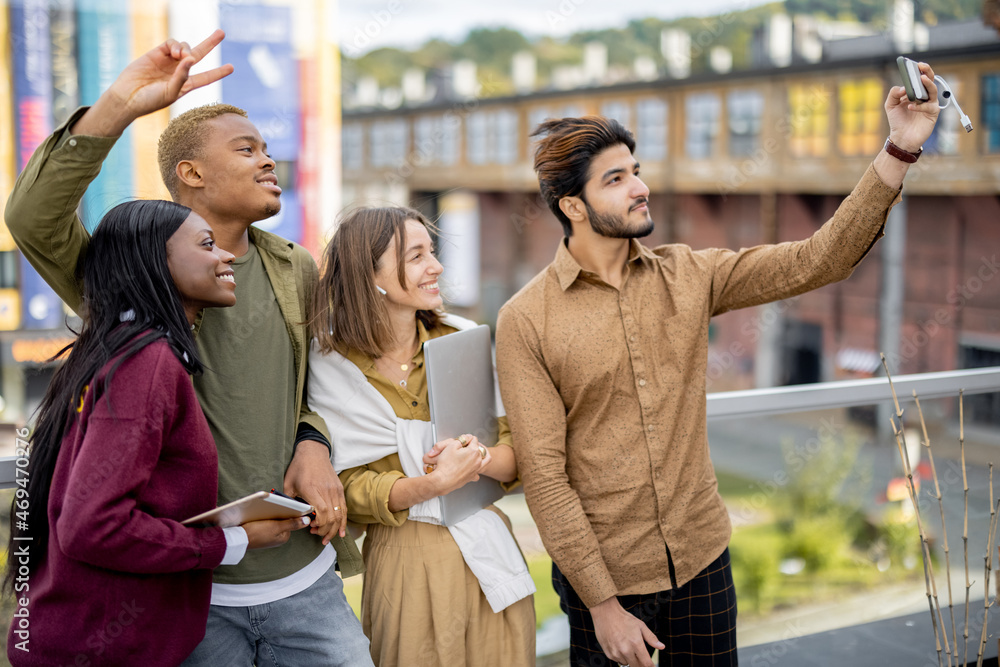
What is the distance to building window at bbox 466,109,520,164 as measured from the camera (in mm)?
25578

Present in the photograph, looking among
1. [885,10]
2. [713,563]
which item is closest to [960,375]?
[713,563]

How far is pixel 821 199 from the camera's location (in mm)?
18234

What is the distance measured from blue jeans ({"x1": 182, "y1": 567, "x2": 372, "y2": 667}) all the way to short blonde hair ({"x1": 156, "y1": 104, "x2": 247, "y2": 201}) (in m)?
0.79

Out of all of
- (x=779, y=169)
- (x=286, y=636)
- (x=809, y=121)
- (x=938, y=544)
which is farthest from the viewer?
(x=779, y=169)

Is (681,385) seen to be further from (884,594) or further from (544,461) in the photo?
(884,594)

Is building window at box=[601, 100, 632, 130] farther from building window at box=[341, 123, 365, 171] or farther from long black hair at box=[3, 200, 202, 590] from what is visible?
long black hair at box=[3, 200, 202, 590]

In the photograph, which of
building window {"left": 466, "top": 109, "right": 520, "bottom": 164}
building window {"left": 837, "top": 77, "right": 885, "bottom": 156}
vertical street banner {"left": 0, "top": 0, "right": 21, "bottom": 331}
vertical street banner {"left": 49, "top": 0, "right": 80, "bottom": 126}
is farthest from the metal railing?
building window {"left": 466, "top": 109, "right": 520, "bottom": 164}

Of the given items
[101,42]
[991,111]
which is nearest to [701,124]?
[991,111]

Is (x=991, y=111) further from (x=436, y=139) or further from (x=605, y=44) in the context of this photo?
(x=605, y=44)

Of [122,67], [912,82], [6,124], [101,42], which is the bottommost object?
[912,82]

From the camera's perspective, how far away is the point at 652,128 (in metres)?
21.5

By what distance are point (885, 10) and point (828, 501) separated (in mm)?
18501

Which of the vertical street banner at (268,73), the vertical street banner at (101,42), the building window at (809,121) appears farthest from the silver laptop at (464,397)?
the building window at (809,121)

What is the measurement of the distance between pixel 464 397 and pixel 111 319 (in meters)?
0.68
